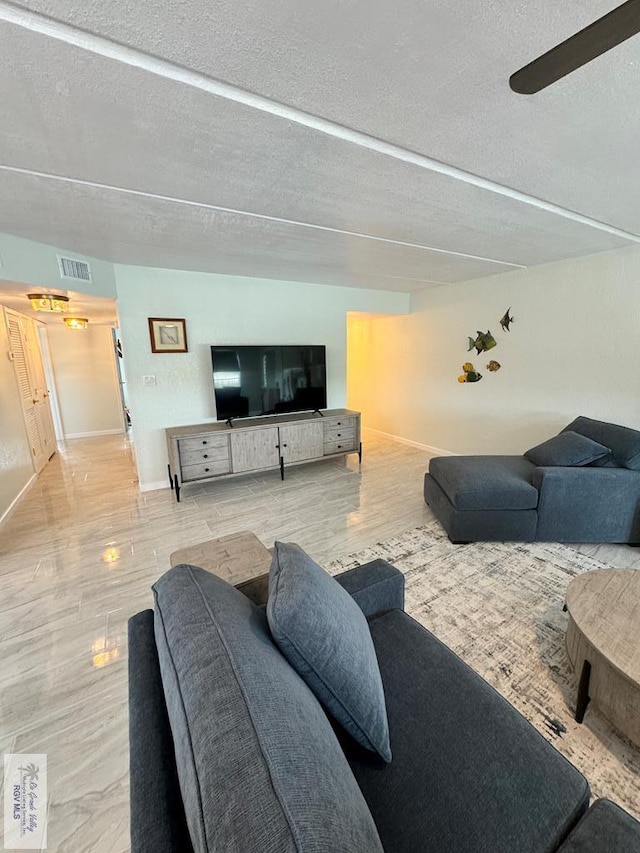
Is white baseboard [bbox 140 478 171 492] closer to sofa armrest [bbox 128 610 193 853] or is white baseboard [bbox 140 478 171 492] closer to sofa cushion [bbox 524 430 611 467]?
sofa armrest [bbox 128 610 193 853]

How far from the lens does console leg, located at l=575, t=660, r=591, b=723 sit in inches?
55.7

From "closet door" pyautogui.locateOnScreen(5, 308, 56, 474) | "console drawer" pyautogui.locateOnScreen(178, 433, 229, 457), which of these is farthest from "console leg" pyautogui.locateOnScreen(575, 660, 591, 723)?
"closet door" pyautogui.locateOnScreen(5, 308, 56, 474)

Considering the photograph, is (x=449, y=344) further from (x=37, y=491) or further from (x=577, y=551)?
(x=37, y=491)

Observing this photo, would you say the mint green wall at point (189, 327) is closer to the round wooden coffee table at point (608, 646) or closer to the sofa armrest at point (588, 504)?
the sofa armrest at point (588, 504)

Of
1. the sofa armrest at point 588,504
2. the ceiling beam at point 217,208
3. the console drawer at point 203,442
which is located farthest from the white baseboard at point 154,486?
the sofa armrest at point 588,504

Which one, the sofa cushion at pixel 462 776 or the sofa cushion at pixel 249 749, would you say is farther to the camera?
the sofa cushion at pixel 462 776

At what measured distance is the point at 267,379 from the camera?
13.5 feet

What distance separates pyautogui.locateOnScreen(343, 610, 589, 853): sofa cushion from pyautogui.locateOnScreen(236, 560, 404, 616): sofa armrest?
29 cm

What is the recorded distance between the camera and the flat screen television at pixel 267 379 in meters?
3.91

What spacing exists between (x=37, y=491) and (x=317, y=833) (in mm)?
4651

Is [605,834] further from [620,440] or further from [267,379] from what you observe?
[267,379]

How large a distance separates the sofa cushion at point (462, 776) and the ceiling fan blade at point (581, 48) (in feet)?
5.91

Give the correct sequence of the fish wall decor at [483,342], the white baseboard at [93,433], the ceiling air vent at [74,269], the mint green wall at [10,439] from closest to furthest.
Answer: the ceiling air vent at [74,269] → the mint green wall at [10,439] → the fish wall decor at [483,342] → the white baseboard at [93,433]

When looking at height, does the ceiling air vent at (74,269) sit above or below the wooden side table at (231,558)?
above
